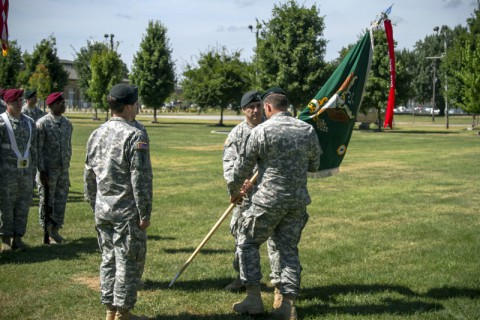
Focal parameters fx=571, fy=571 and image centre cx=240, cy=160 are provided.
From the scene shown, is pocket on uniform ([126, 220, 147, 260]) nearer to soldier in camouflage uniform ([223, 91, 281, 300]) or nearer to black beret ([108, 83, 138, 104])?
black beret ([108, 83, 138, 104])

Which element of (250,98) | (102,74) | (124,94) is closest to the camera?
(124,94)

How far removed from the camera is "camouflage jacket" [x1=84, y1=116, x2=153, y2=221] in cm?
532

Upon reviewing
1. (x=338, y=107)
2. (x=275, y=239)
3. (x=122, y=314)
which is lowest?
(x=122, y=314)

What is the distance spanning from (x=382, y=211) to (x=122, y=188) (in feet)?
25.6

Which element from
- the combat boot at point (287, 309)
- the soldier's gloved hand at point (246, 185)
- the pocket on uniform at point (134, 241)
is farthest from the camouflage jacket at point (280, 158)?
the pocket on uniform at point (134, 241)

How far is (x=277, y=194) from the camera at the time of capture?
221 inches

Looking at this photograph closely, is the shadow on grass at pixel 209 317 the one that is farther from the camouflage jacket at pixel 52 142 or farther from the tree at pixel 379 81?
the tree at pixel 379 81

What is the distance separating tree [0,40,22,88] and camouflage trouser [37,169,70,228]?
39431 millimetres

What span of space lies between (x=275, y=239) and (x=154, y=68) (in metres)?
51.9

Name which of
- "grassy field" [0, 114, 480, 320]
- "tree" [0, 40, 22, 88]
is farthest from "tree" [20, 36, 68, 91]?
"grassy field" [0, 114, 480, 320]

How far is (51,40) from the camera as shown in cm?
5584

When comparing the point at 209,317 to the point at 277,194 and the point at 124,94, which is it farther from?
the point at 124,94

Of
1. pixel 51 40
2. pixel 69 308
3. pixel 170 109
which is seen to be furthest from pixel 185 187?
pixel 170 109

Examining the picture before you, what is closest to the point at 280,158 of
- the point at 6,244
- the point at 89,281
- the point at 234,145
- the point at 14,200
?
the point at 234,145
